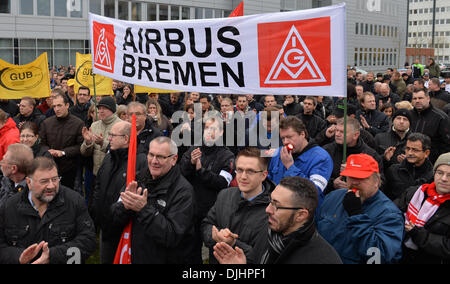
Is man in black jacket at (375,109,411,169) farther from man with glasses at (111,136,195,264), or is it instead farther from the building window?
the building window

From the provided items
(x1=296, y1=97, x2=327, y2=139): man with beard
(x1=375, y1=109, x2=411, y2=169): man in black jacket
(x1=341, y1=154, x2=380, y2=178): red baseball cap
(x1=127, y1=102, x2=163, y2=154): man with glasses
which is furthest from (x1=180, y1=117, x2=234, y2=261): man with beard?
(x1=296, y1=97, x2=327, y2=139): man with beard

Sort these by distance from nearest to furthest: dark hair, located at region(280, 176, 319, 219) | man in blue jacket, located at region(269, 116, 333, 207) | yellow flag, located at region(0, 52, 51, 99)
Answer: dark hair, located at region(280, 176, 319, 219), man in blue jacket, located at region(269, 116, 333, 207), yellow flag, located at region(0, 52, 51, 99)

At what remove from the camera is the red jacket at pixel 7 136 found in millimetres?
5570

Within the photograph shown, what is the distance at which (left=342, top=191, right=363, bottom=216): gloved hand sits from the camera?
10.9 feet

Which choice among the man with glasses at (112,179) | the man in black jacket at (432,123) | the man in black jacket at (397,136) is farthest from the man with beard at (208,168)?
the man in black jacket at (432,123)

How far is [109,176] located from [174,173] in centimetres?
89

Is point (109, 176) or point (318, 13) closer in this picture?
point (318, 13)

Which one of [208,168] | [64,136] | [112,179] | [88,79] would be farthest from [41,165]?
[88,79]

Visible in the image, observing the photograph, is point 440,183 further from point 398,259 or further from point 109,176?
point 109,176

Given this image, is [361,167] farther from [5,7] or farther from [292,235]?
[5,7]

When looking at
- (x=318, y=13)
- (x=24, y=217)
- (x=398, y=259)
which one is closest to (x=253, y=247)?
(x=398, y=259)

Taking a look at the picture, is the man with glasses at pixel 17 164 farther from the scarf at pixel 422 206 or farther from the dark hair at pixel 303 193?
the scarf at pixel 422 206

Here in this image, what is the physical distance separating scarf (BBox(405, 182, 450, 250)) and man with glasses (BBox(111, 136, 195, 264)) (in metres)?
1.80

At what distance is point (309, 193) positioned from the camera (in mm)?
2758
